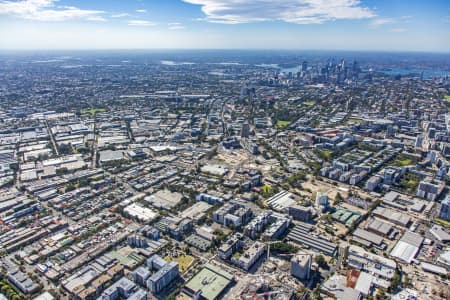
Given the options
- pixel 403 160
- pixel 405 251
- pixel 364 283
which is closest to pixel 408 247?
pixel 405 251

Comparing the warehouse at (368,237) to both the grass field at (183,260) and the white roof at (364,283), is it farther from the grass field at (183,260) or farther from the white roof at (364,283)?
the grass field at (183,260)

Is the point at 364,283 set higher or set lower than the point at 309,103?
A: lower

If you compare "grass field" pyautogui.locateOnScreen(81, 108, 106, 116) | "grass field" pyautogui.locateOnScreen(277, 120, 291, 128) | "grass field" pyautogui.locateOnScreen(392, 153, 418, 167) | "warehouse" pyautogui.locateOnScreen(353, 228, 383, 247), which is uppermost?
"grass field" pyautogui.locateOnScreen(81, 108, 106, 116)

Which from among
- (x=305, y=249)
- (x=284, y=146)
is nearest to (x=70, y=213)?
(x=305, y=249)

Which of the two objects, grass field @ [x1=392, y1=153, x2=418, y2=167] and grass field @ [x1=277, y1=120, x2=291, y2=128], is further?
grass field @ [x1=277, y1=120, x2=291, y2=128]

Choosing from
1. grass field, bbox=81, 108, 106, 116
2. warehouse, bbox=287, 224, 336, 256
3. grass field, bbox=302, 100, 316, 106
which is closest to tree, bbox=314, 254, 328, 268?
warehouse, bbox=287, 224, 336, 256

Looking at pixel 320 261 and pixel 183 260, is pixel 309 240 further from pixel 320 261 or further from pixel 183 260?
pixel 183 260

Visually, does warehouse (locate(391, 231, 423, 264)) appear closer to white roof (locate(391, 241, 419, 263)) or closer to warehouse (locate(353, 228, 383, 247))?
white roof (locate(391, 241, 419, 263))

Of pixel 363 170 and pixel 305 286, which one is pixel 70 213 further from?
pixel 363 170

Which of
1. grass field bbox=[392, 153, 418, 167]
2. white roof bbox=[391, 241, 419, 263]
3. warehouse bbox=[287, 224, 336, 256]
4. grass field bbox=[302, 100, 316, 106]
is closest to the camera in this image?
white roof bbox=[391, 241, 419, 263]
